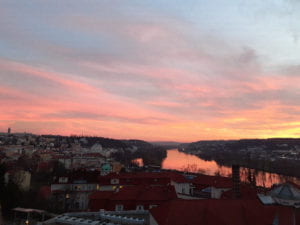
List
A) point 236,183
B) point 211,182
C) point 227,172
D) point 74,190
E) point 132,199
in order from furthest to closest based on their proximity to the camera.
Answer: point 227,172 < point 74,190 < point 211,182 < point 236,183 < point 132,199

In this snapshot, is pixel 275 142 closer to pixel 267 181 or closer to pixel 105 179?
pixel 267 181

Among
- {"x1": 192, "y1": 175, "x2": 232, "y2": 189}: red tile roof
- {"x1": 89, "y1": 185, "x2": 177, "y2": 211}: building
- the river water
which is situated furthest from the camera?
the river water

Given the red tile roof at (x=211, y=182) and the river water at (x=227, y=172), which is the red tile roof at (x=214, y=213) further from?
the river water at (x=227, y=172)

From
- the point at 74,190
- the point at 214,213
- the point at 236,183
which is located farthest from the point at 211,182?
the point at 214,213

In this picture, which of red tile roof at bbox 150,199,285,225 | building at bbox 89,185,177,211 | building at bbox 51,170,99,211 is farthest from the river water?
red tile roof at bbox 150,199,285,225

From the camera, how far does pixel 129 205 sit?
20.9 m

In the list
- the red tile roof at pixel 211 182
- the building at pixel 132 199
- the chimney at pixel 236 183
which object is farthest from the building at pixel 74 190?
the chimney at pixel 236 183

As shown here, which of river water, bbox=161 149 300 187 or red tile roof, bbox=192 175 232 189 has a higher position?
red tile roof, bbox=192 175 232 189

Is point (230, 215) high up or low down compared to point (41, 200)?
up

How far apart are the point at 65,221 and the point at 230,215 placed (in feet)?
28.3

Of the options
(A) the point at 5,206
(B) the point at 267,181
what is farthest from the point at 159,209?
(B) the point at 267,181

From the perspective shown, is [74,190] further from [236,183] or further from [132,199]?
[236,183]

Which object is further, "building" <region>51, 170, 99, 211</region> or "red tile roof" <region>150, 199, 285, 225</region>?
"building" <region>51, 170, 99, 211</region>

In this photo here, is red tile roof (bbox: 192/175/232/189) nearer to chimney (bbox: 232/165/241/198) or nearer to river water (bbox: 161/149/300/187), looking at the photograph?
chimney (bbox: 232/165/241/198)
